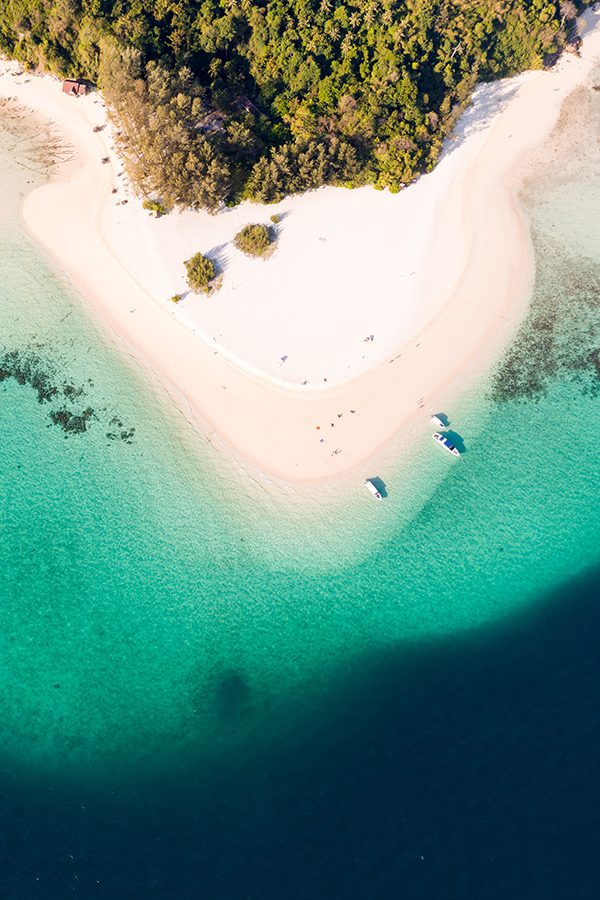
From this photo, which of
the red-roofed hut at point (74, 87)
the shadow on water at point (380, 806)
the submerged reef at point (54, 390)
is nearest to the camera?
the shadow on water at point (380, 806)

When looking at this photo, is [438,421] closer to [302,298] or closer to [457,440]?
[457,440]

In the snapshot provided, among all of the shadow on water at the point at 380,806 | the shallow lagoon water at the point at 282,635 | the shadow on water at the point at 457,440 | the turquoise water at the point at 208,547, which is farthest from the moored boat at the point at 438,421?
the shadow on water at the point at 380,806

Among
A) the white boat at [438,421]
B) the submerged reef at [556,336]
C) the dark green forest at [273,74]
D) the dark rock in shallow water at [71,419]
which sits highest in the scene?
the dark green forest at [273,74]

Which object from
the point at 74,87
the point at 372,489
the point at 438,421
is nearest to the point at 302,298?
the point at 438,421

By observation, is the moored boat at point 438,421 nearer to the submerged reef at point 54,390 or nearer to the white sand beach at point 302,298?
the white sand beach at point 302,298

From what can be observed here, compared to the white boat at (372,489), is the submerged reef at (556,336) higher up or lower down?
higher up

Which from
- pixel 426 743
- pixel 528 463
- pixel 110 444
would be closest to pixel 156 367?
pixel 110 444
